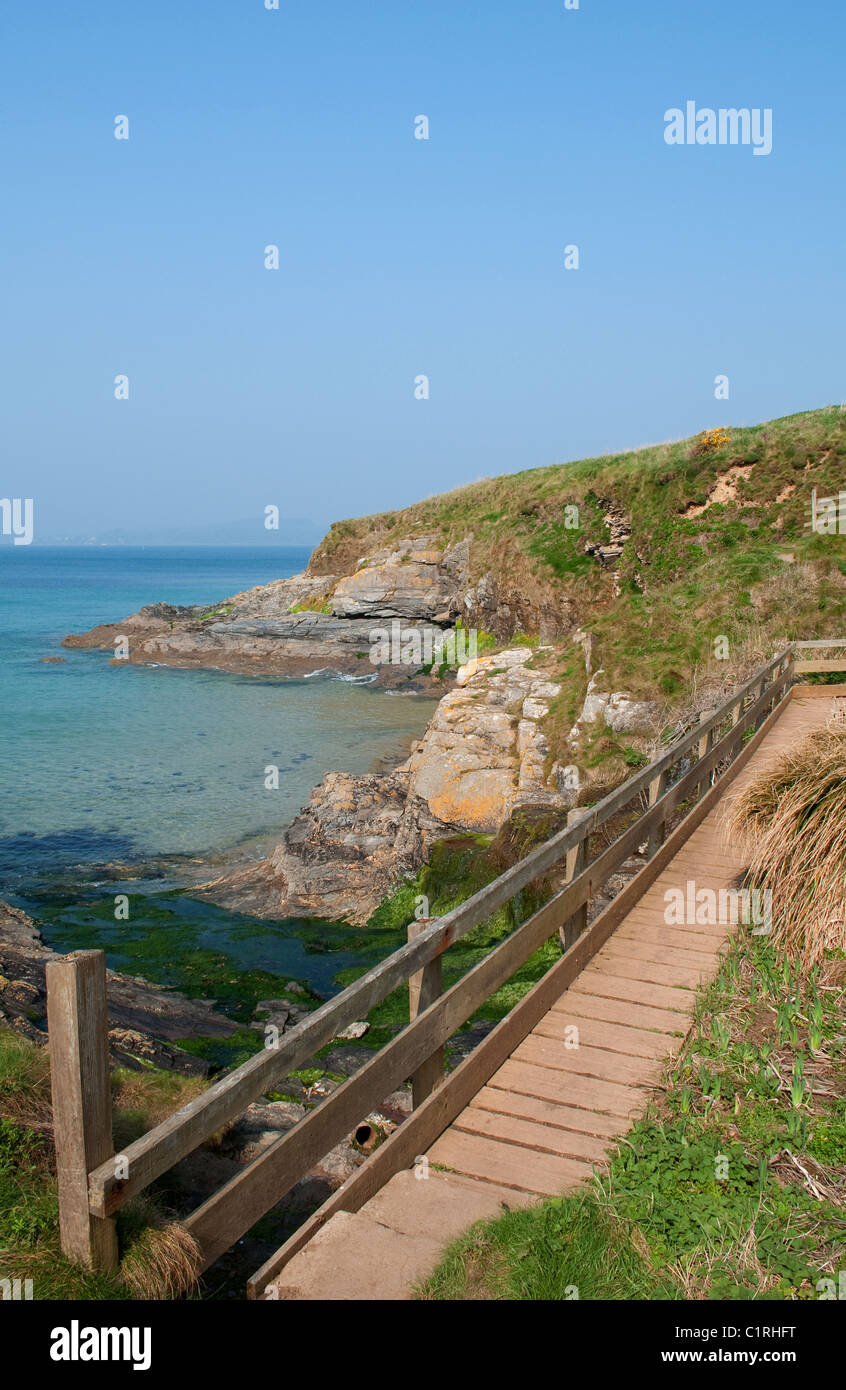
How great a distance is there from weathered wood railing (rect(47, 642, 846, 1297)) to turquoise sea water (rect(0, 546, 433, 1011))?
6578 millimetres

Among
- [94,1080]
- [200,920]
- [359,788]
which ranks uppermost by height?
[94,1080]

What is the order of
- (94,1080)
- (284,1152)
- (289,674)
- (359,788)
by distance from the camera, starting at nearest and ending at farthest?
(94,1080), (284,1152), (359,788), (289,674)

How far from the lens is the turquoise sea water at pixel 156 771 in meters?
15.0

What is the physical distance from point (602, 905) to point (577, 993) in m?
2.66

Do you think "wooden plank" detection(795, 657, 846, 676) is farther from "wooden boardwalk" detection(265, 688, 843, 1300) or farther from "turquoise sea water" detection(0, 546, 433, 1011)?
"wooden boardwalk" detection(265, 688, 843, 1300)

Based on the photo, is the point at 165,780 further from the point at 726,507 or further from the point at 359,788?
the point at 726,507

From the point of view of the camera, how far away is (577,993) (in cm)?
647

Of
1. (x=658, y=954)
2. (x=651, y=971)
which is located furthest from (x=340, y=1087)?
(x=658, y=954)

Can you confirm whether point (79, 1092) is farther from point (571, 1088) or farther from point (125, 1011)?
point (125, 1011)

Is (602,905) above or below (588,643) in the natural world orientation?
below

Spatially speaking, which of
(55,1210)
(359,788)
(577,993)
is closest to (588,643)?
(359,788)

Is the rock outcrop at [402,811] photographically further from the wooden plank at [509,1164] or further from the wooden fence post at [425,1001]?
the wooden plank at [509,1164]

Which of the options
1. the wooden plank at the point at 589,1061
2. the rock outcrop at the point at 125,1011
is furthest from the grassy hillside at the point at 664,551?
the wooden plank at the point at 589,1061
